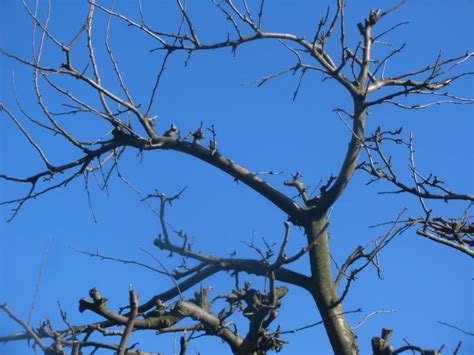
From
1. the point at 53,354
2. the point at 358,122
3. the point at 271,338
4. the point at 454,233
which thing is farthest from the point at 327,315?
the point at 53,354

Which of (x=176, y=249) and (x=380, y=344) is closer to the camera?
(x=380, y=344)

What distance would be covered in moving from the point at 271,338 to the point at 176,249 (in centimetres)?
114

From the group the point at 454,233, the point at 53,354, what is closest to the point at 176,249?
the point at 454,233

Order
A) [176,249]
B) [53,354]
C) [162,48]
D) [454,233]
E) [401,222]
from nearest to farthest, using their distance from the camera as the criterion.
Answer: [53,354]
[454,233]
[401,222]
[162,48]
[176,249]

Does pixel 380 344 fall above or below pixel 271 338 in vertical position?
below

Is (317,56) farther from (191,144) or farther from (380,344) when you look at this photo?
(380,344)

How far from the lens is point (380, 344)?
3312 mm

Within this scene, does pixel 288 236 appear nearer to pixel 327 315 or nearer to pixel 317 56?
pixel 327 315

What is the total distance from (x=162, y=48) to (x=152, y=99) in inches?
13.4

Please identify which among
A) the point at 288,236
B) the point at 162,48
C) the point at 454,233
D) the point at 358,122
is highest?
the point at 162,48

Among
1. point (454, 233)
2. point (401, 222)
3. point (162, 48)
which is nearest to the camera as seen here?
point (454, 233)

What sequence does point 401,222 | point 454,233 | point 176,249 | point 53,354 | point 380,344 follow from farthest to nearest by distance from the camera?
point 176,249 < point 401,222 < point 454,233 < point 380,344 < point 53,354

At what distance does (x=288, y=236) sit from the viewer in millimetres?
3426

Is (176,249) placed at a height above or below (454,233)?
above
